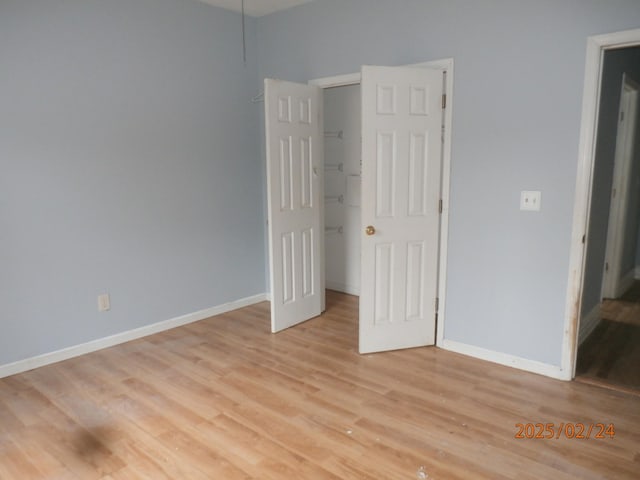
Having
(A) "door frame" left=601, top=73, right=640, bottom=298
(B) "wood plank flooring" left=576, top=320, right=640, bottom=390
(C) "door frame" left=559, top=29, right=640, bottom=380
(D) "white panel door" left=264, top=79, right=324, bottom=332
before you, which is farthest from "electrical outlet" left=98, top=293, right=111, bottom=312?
(A) "door frame" left=601, top=73, right=640, bottom=298

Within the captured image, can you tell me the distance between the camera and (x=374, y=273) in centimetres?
329

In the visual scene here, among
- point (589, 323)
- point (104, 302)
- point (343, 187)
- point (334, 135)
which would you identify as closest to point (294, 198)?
point (343, 187)

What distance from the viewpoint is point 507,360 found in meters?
3.13

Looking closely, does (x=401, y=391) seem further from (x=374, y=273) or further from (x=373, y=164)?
(x=373, y=164)

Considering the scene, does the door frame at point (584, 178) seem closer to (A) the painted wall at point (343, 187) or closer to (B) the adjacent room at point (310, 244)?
(B) the adjacent room at point (310, 244)

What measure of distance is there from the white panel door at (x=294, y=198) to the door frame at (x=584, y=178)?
200 centimetres

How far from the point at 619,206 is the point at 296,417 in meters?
3.95

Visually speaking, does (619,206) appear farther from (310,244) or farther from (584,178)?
(310,244)

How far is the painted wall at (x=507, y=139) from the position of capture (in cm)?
273

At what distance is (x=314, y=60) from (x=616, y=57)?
91.7 inches

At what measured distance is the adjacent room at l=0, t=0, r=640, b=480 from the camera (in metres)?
2.35

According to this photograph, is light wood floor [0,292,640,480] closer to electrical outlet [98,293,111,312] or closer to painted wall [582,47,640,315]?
electrical outlet [98,293,111,312]

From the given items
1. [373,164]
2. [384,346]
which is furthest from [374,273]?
[373,164]
